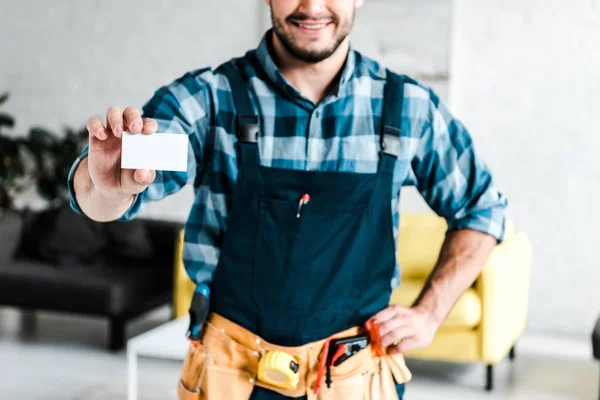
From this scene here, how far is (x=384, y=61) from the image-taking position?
4.71m

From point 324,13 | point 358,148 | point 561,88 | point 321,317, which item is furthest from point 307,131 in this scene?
point 561,88

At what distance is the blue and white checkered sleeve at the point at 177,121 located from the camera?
1.15m

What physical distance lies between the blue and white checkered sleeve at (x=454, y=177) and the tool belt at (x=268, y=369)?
0.95ft

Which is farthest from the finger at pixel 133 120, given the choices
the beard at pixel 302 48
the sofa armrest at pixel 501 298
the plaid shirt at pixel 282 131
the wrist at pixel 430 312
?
the sofa armrest at pixel 501 298

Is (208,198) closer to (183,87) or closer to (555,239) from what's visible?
(183,87)

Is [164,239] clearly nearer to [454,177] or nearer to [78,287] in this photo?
[78,287]

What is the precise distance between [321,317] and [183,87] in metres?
0.42

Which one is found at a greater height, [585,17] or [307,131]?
[585,17]

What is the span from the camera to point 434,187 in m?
1.35

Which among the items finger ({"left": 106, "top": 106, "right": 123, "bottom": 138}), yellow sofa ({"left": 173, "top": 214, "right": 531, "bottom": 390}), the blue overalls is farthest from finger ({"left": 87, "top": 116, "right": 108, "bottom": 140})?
yellow sofa ({"left": 173, "top": 214, "right": 531, "bottom": 390})

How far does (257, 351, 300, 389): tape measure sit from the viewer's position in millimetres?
1169

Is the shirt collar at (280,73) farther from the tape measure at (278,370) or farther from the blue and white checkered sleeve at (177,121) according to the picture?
the tape measure at (278,370)

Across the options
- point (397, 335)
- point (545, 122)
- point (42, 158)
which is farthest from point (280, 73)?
point (42, 158)

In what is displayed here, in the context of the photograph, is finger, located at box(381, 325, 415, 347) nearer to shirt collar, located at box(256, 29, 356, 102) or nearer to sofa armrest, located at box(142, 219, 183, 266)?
shirt collar, located at box(256, 29, 356, 102)
